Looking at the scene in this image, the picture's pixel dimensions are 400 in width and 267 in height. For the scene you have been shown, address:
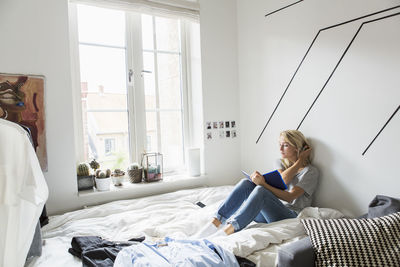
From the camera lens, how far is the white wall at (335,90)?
178 cm

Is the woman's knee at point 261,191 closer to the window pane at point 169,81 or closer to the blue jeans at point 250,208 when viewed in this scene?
the blue jeans at point 250,208

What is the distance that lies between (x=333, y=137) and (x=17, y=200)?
6.43ft

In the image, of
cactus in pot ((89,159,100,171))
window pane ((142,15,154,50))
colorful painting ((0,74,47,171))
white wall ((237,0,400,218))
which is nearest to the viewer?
white wall ((237,0,400,218))

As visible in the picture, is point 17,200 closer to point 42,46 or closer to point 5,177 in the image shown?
point 5,177

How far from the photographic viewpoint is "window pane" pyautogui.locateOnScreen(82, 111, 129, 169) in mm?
2410

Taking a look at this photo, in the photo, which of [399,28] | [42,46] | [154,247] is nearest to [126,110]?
[42,46]

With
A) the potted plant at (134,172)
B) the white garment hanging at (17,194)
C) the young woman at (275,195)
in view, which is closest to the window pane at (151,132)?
the potted plant at (134,172)

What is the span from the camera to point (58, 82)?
6.82ft

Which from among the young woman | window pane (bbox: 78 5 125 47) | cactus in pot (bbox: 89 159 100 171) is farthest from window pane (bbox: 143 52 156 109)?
the young woman

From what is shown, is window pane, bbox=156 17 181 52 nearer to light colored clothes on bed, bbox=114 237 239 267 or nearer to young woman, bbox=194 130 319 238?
young woman, bbox=194 130 319 238

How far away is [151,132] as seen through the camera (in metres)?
2.70

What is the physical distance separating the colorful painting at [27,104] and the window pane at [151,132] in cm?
90

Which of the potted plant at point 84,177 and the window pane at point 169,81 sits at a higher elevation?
the window pane at point 169,81

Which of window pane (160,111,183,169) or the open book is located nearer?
the open book
